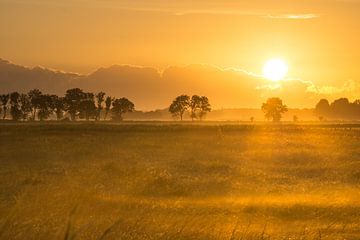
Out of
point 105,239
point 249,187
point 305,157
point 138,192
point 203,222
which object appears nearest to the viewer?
point 105,239

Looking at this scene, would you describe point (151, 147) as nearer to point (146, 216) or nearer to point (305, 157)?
point (305, 157)

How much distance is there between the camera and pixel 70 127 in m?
87.0

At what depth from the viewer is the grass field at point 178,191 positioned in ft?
49.7

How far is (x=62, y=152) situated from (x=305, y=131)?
4985 cm

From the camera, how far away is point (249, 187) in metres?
30.5

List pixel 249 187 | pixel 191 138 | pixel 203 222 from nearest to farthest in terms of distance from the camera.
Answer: pixel 203 222 < pixel 249 187 < pixel 191 138

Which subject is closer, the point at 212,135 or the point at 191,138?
the point at 191,138

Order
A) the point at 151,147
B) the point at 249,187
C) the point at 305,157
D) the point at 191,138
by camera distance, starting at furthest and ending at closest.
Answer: the point at 191,138
the point at 151,147
the point at 305,157
the point at 249,187

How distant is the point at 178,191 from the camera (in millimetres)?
26844

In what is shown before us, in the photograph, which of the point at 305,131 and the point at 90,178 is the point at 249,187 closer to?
the point at 90,178

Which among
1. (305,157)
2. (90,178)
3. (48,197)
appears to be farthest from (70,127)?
(48,197)

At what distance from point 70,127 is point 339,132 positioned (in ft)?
136

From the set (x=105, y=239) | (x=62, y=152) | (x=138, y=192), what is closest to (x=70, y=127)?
(x=62, y=152)

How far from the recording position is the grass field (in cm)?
1514
